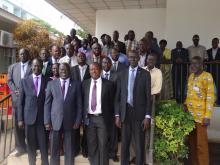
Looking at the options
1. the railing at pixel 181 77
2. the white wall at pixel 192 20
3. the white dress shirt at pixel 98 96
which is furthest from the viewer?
the white wall at pixel 192 20

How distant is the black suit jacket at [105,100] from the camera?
4.98 meters

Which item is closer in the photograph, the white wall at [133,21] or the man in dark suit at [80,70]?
the man in dark suit at [80,70]

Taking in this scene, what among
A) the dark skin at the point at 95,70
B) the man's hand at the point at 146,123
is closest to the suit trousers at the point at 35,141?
the dark skin at the point at 95,70

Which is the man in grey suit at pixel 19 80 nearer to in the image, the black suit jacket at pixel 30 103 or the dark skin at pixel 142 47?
the black suit jacket at pixel 30 103

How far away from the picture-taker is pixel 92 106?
Result: 16.4ft

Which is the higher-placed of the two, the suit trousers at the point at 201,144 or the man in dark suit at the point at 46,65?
the man in dark suit at the point at 46,65

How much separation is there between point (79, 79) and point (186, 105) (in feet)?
6.53

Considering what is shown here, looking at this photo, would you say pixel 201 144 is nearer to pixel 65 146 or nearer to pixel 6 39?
pixel 65 146

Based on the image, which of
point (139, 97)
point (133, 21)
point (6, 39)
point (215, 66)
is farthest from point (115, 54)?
point (6, 39)

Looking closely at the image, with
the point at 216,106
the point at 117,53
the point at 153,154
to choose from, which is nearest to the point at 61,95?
the point at 117,53

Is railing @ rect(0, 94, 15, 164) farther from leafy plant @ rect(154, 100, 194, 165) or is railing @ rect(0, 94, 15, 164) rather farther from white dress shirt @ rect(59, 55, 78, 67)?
leafy plant @ rect(154, 100, 194, 165)

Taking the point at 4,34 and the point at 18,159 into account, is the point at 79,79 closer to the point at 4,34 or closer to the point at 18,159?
the point at 18,159

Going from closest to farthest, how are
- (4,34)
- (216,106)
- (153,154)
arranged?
(153,154), (216,106), (4,34)

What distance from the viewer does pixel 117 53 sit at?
5836mm
